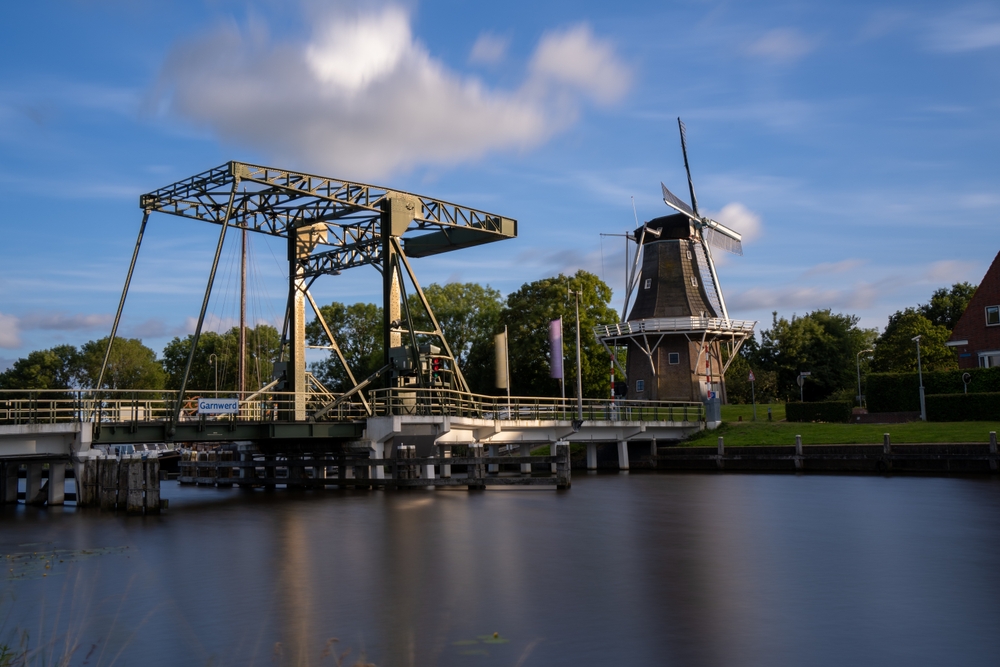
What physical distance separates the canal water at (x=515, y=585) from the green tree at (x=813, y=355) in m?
42.8

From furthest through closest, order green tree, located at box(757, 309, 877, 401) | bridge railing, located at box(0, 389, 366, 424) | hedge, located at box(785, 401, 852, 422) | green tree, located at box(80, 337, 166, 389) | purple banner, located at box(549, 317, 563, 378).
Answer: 1. green tree, located at box(80, 337, 166, 389)
2. green tree, located at box(757, 309, 877, 401)
3. hedge, located at box(785, 401, 852, 422)
4. purple banner, located at box(549, 317, 563, 378)
5. bridge railing, located at box(0, 389, 366, 424)

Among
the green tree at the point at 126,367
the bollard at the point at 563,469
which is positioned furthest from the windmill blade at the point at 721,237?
the green tree at the point at 126,367

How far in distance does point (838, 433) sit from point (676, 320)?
13.3m

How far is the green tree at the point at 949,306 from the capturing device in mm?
76500

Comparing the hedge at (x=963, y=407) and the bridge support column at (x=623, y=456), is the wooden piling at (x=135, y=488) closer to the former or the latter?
the bridge support column at (x=623, y=456)

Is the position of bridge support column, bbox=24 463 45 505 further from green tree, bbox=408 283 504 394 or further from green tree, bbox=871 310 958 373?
green tree, bbox=871 310 958 373

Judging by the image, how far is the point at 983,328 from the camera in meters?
44.2

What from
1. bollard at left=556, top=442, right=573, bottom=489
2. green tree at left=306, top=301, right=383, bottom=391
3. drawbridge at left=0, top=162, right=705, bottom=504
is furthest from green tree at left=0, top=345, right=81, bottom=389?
bollard at left=556, top=442, right=573, bottom=489

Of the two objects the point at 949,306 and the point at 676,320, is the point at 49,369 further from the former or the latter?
the point at 949,306

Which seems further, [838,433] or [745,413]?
[745,413]

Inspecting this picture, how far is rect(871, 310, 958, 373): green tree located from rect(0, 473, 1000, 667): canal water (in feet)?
110

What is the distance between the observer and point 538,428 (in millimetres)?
35375

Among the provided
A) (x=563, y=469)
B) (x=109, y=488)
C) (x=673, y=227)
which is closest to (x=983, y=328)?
(x=673, y=227)

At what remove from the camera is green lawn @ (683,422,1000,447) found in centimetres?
3447
